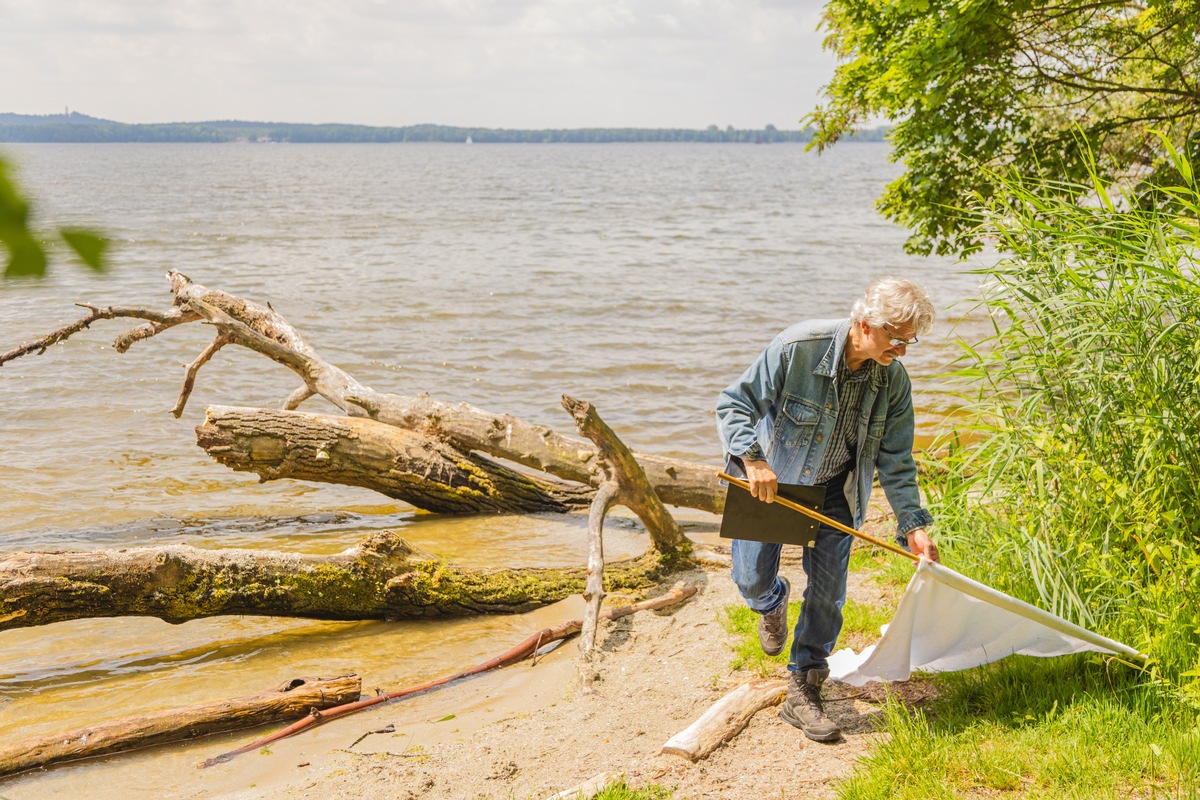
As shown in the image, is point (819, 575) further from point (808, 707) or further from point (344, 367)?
point (344, 367)

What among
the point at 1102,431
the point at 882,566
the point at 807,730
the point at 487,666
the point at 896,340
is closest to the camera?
the point at 896,340

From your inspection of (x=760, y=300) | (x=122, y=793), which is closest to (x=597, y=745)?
(x=122, y=793)

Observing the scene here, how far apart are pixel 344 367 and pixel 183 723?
31.1 feet

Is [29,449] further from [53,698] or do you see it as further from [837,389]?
[837,389]

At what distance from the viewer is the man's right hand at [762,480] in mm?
3953

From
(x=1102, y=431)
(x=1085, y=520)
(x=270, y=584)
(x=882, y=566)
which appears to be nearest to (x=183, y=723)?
(x=270, y=584)

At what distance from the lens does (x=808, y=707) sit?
435cm

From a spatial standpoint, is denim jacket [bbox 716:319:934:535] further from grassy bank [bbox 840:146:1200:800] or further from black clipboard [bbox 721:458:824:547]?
grassy bank [bbox 840:146:1200:800]

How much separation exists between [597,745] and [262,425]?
452 centimetres

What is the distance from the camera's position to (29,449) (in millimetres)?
10578

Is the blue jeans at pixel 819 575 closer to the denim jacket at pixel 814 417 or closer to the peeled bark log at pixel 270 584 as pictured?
the denim jacket at pixel 814 417

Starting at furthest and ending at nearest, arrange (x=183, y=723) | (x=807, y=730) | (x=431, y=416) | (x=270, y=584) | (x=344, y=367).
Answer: (x=344, y=367)
(x=431, y=416)
(x=270, y=584)
(x=183, y=723)
(x=807, y=730)

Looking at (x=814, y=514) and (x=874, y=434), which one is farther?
(x=874, y=434)

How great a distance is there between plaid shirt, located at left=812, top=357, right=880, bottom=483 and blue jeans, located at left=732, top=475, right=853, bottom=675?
0.09m
